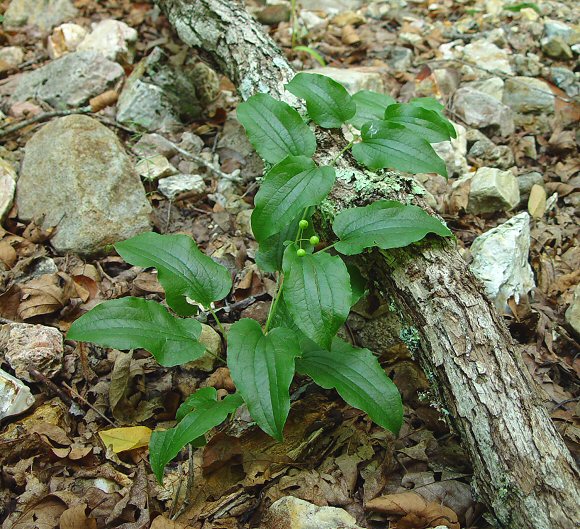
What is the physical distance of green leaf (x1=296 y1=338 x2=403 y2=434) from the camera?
1911 mm

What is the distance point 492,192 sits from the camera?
3.22m

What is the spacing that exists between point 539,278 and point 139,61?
3.45 m

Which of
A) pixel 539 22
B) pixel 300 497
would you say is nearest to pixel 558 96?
pixel 539 22

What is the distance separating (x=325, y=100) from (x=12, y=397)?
1.82 meters

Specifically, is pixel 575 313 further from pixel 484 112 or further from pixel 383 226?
pixel 484 112

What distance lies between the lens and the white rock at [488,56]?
4469 millimetres

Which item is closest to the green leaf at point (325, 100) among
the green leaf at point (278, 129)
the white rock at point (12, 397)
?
the green leaf at point (278, 129)

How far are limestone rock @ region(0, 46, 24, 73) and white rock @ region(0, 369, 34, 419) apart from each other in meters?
3.20

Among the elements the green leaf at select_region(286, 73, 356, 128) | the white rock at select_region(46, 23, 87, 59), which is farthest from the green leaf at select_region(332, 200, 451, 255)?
the white rock at select_region(46, 23, 87, 59)

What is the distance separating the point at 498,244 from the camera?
274 centimetres

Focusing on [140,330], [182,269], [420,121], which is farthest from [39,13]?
[140,330]

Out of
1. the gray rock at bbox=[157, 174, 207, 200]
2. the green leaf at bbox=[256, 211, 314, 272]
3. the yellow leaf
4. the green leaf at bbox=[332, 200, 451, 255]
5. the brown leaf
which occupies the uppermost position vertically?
the green leaf at bbox=[332, 200, 451, 255]

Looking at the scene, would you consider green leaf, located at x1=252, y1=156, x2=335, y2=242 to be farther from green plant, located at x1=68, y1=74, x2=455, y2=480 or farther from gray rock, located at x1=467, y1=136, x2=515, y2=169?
gray rock, located at x1=467, y1=136, x2=515, y2=169

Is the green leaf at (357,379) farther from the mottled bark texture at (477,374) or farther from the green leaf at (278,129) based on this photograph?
the green leaf at (278,129)
